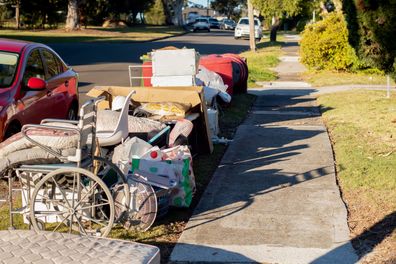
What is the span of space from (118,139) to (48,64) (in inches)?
113

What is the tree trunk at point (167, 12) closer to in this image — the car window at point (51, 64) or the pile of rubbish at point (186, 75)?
the pile of rubbish at point (186, 75)

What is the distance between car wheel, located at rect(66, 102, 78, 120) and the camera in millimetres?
9952

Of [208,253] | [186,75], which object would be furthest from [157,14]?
[208,253]

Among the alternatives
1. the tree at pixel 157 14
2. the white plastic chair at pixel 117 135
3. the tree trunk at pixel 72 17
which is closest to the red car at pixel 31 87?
the white plastic chair at pixel 117 135

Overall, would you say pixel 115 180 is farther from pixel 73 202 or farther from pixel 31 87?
pixel 31 87

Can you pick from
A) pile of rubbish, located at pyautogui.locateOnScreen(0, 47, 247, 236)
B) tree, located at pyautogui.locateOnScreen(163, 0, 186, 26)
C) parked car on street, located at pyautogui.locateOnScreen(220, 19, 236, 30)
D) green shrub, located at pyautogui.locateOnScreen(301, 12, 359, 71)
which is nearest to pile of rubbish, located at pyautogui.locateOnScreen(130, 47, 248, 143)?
pile of rubbish, located at pyautogui.locateOnScreen(0, 47, 247, 236)

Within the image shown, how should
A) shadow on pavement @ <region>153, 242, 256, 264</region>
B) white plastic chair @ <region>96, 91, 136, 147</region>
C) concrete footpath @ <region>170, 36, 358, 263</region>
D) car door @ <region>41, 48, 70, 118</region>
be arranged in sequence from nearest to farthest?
shadow on pavement @ <region>153, 242, 256, 264</region> → concrete footpath @ <region>170, 36, 358, 263</region> → white plastic chair @ <region>96, 91, 136, 147</region> → car door @ <region>41, 48, 70, 118</region>

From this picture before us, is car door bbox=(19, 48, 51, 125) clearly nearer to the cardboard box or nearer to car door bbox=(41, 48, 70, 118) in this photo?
car door bbox=(41, 48, 70, 118)

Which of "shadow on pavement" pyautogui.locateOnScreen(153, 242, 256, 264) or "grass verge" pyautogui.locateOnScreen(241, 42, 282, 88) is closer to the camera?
"shadow on pavement" pyautogui.locateOnScreen(153, 242, 256, 264)

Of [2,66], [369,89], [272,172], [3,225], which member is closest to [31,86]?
[2,66]

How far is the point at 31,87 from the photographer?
27.6 ft

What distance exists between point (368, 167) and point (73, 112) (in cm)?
444

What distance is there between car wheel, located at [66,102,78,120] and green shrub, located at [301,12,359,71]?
13.2m

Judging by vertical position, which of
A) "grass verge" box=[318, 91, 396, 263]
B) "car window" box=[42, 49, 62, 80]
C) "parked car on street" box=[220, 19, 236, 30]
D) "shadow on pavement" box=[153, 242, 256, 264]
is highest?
"car window" box=[42, 49, 62, 80]
